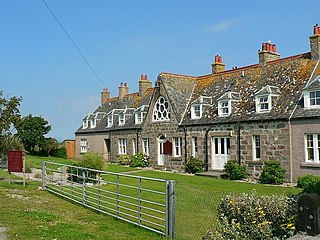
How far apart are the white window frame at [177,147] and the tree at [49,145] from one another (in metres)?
24.2

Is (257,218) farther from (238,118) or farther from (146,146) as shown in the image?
(146,146)

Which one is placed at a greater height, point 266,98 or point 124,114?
point 124,114

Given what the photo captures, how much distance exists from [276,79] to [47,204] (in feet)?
57.2

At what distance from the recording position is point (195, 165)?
92.0 feet

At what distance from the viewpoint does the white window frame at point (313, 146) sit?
2103 cm

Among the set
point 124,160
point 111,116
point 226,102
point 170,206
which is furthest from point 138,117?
point 170,206

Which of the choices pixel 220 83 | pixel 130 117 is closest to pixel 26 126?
pixel 130 117

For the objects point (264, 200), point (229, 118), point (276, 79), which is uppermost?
point (276, 79)

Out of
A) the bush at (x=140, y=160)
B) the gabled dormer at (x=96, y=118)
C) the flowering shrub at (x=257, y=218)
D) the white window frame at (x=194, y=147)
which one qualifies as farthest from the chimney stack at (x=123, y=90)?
the flowering shrub at (x=257, y=218)

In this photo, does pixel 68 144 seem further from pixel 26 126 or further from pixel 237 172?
pixel 237 172

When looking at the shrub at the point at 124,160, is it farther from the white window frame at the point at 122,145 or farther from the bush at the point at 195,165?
the bush at the point at 195,165

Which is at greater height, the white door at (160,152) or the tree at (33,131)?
the tree at (33,131)

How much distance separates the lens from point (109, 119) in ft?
138

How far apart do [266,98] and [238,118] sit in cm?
222
